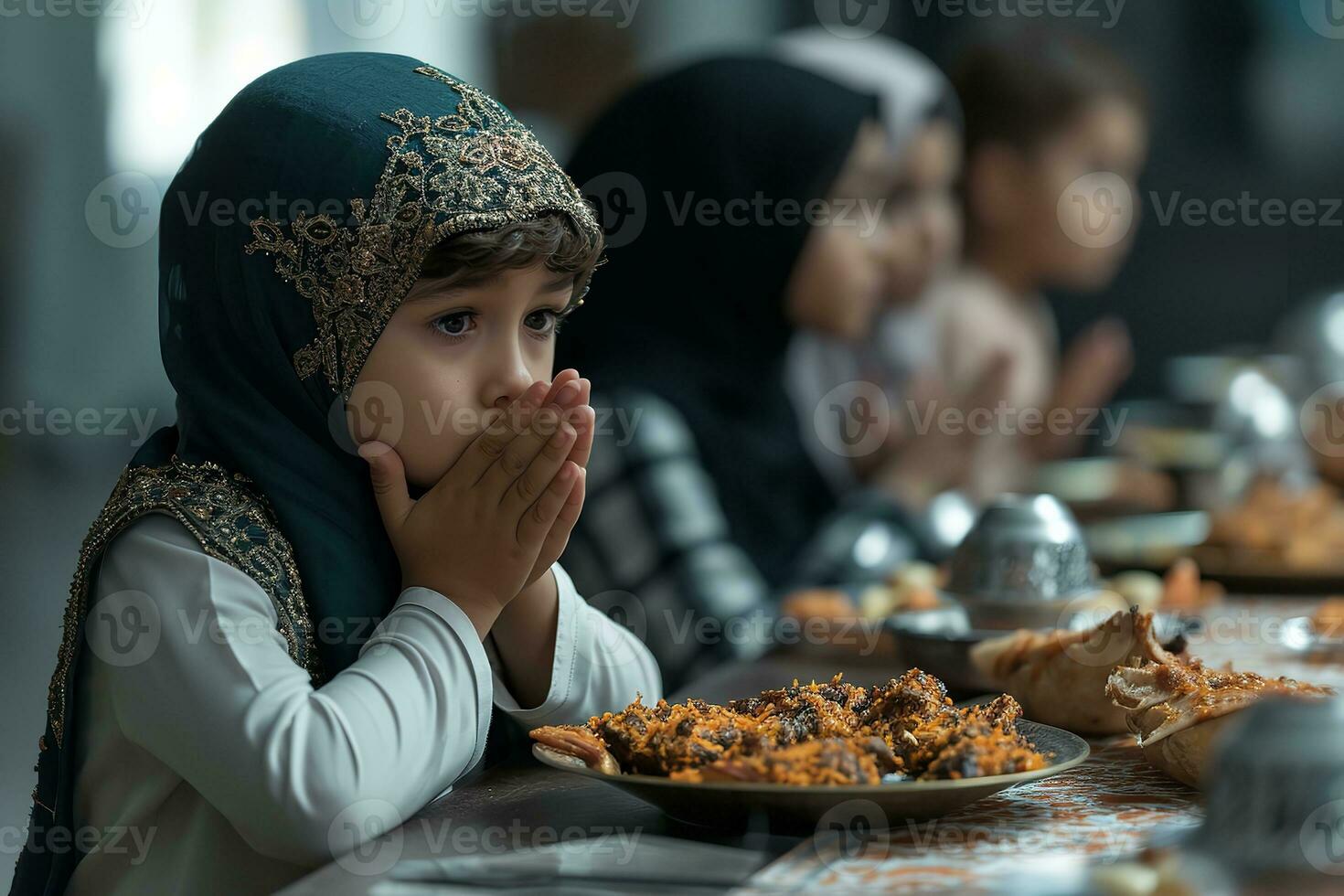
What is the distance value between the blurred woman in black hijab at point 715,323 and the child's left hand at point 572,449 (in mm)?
1025

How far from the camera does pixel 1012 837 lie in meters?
0.62

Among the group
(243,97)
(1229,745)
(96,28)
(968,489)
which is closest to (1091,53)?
(968,489)

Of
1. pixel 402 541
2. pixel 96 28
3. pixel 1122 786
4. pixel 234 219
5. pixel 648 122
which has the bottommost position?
pixel 1122 786

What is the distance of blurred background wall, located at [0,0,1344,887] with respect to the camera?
8.07 feet

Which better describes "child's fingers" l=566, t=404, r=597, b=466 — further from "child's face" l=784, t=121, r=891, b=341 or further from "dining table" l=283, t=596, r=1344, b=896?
"child's face" l=784, t=121, r=891, b=341

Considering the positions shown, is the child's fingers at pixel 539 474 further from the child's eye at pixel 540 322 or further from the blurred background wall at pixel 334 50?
the blurred background wall at pixel 334 50

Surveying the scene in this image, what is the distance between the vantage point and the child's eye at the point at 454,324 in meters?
0.82

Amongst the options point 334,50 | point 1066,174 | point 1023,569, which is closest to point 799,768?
point 1023,569

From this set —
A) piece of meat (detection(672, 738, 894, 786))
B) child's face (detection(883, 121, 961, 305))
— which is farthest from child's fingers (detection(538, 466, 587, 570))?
child's face (detection(883, 121, 961, 305))

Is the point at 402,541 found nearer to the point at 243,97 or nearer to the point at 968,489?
the point at 243,97

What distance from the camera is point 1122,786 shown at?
28.1 inches

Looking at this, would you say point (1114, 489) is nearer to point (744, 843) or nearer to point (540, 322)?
point (540, 322)

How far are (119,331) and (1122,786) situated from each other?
2.29 m

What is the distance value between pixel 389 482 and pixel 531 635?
158 mm
